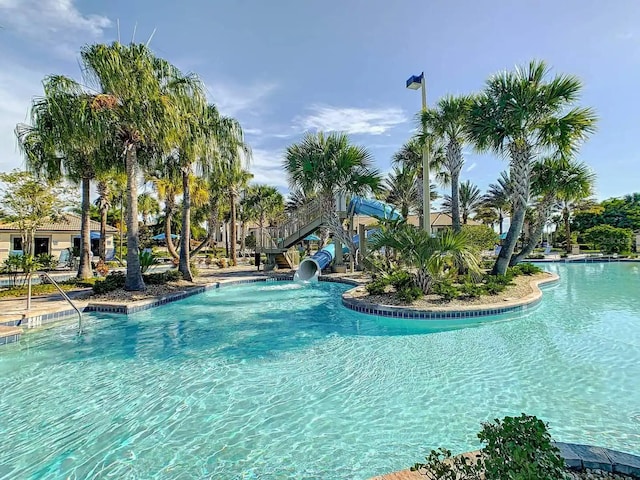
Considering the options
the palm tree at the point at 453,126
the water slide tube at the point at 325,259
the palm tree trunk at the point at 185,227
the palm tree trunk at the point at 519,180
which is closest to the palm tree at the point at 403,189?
the water slide tube at the point at 325,259

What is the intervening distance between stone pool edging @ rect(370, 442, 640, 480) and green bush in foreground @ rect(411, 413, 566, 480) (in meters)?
0.36

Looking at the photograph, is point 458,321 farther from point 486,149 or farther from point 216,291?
point 216,291

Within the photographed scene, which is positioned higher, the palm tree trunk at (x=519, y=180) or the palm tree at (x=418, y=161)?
the palm tree at (x=418, y=161)

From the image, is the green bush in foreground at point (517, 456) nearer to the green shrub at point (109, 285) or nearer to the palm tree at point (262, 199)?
the green shrub at point (109, 285)

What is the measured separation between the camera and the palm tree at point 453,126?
42.4ft

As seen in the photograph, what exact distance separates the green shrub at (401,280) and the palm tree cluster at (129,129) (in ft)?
28.4

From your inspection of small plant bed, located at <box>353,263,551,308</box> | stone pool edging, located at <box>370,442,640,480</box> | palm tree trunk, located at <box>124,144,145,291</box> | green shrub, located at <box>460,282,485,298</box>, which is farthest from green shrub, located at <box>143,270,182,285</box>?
stone pool edging, located at <box>370,442,640,480</box>

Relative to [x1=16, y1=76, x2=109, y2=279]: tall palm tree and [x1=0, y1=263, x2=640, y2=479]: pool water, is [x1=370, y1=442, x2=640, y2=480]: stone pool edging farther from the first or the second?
[x1=16, y1=76, x2=109, y2=279]: tall palm tree

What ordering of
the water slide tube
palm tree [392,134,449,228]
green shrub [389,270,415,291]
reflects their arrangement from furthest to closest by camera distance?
1. palm tree [392,134,449,228]
2. the water slide tube
3. green shrub [389,270,415,291]

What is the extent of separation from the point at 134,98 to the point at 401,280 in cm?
1018

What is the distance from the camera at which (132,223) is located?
11.8 meters

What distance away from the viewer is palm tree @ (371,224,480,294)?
9.54 meters

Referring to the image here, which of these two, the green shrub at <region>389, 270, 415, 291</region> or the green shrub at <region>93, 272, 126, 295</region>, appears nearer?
the green shrub at <region>389, 270, 415, 291</region>

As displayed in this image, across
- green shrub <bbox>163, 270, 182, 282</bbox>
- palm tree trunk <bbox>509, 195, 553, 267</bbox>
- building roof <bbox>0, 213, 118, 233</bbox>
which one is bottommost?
green shrub <bbox>163, 270, 182, 282</bbox>
